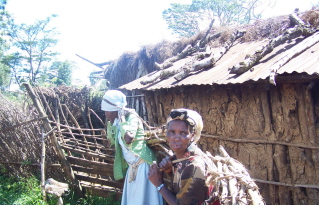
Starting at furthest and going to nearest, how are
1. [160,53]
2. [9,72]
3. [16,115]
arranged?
[9,72], [160,53], [16,115]

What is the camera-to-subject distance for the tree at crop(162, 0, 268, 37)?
69.1 ft

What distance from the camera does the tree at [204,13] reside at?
21.0 metres

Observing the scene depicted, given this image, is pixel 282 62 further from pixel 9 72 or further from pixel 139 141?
pixel 9 72

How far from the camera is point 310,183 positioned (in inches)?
138

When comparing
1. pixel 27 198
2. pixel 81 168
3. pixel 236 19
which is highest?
pixel 236 19

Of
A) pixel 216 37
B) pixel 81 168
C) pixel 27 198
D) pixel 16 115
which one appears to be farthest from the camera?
pixel 216 37

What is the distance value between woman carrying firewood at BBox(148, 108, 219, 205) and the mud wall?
199cm

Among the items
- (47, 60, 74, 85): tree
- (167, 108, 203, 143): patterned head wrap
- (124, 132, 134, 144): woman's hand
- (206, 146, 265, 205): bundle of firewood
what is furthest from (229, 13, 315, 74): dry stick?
(47, 60, 74, 85): tree

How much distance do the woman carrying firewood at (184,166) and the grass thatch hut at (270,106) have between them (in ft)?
4.92

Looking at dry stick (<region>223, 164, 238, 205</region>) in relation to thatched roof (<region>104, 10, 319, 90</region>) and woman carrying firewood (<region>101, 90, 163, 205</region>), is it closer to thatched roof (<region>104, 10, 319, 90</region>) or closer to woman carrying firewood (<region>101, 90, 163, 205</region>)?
woman carrying firewood (<region>101, 90, 163, 205</region>)

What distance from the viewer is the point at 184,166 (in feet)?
6.40

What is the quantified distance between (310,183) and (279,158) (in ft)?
1.51

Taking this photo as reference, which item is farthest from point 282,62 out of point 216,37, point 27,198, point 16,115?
point 16,115

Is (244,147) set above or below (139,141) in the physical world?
below
